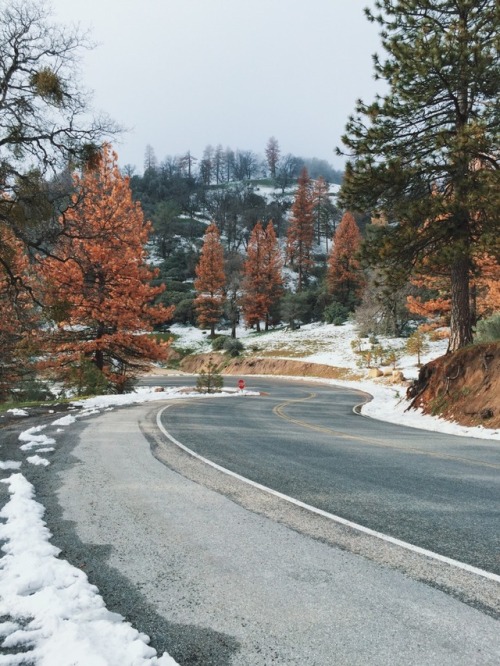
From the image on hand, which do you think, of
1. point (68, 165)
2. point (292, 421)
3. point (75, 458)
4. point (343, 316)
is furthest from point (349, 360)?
point (75, 458)

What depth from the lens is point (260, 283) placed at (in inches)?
2399

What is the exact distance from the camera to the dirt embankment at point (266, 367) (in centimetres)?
3939

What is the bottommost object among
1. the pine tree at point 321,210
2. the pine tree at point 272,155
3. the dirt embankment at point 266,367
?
the dirt embankment at point 266,367

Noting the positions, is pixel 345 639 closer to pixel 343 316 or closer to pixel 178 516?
pixel 178 516

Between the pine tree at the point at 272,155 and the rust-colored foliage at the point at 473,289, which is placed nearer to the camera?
Result: the rust-colored foliage at the point at 473,289

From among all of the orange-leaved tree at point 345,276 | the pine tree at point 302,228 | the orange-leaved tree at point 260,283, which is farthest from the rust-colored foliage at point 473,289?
the pine tree at point 302,228

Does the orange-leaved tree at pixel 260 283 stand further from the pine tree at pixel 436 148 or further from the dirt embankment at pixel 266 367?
the pine tree at pixel 436 148

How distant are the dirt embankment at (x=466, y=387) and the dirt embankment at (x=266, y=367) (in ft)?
68.4

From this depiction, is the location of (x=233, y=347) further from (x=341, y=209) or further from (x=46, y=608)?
(x=46, y=608)

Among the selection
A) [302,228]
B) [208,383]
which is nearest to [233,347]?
[208,383]

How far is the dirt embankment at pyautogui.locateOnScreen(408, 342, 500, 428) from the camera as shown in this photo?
494 inches

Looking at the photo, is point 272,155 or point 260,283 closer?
point 260,283

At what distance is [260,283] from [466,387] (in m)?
48.2

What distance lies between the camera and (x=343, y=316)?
56.2 m
